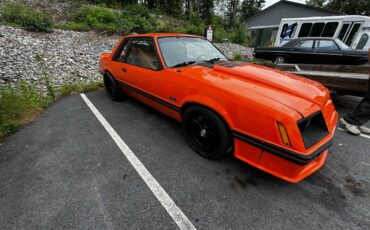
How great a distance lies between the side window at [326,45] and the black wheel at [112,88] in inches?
271

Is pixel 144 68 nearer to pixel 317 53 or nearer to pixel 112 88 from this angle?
pixel 112 88

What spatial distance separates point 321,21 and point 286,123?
485 inches

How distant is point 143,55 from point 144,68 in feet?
0.94

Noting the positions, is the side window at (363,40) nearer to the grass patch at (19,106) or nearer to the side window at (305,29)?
the side window at (305,29)

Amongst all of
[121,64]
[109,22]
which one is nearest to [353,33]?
[121,64]

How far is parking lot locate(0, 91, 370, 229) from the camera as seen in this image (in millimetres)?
1561

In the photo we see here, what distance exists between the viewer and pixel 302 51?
6414mm

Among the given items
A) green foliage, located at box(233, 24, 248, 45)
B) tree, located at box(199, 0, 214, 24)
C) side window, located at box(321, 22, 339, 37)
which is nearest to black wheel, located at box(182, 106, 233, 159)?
side window, located at box(321, 22, 339, 37)

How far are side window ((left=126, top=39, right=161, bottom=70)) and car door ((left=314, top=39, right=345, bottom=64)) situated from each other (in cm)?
627

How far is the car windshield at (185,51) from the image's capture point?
2527 mm

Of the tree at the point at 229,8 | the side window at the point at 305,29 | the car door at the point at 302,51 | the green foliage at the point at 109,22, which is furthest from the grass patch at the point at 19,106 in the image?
the tree at the point at 229,8

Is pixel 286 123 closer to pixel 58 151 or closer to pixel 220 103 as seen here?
pixel 220 103

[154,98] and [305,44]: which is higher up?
[305,44]

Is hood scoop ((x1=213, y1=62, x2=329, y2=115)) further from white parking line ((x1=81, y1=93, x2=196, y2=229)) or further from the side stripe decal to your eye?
white parking line ((x1=81, y1=93, x2=196, y2=229))
